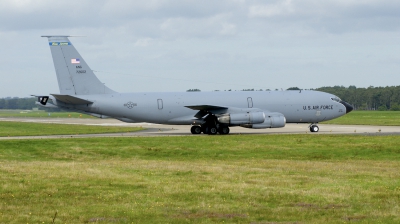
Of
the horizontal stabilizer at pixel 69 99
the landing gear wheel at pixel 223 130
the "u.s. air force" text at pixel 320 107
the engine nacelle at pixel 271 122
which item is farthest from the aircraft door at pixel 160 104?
the "u.s. air force" text at pixel 320 107

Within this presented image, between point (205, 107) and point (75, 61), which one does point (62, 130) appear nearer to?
point (75, 61)

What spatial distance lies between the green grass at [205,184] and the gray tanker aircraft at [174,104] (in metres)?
10.6

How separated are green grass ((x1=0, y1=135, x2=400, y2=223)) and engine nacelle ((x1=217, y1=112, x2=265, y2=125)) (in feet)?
33.1

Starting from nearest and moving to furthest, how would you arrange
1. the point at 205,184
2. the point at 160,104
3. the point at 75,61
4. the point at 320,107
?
the point at 205,184
the point at 75,61
the point at 160,104
the point at 320,107

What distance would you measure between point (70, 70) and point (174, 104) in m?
8.30

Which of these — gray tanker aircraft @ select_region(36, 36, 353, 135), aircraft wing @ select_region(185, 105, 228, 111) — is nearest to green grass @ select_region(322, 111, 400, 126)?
gray tanker aircraft @ select_region(36, 36, 353, 135)

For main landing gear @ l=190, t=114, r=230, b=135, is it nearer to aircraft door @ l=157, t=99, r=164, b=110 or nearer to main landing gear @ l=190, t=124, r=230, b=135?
→ main landing gear @ l=190, t=124, r=230, b=135

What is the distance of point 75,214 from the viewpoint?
1574 cm

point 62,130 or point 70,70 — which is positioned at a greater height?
point 70,70

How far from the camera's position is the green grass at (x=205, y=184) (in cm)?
1577

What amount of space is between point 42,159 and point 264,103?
73.3 ft

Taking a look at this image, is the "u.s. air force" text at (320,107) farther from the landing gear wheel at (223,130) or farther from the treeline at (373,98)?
the treeline at (373,98)

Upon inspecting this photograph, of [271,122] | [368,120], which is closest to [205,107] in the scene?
[271,122]

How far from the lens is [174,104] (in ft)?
159
